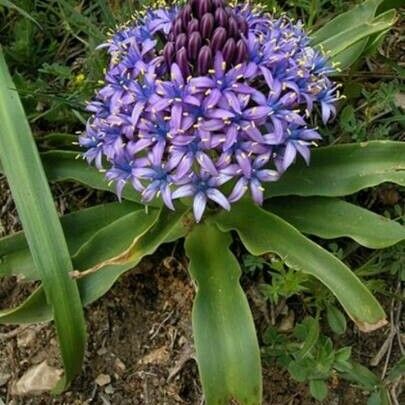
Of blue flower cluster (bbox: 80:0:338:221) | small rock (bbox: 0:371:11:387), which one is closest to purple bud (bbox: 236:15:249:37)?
blue flower cluster (bbox: 80:0:338:221)

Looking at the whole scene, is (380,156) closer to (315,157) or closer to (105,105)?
(315,157)

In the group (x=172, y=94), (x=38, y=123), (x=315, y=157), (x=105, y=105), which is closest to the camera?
(x=172, y=94)

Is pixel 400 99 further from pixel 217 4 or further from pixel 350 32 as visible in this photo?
pixel 217 4

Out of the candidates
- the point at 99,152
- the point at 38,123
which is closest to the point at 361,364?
the point at 99,152

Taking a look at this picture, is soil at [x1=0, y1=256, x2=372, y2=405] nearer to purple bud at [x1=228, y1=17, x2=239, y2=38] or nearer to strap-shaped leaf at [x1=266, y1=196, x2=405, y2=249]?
strap-shaped leaf at [x1=266, y1=196, x2=405, y2=249]

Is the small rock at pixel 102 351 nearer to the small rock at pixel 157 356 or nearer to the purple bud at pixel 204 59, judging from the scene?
the small rock at pixel 157 356

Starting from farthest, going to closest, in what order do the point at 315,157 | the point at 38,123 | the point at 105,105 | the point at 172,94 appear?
1. the point at 38,123
2. the point at 315,157
3. the point at 105,105
4. the point at 172,94

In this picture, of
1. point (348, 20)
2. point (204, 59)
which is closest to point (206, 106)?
point (204, 59)

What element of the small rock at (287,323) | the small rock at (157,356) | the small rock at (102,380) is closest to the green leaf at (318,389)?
the small rock at (287,323)
